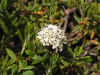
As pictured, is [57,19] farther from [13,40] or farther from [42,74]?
[42,74]

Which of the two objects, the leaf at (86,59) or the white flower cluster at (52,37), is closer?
the white flower cluster at (52,37)

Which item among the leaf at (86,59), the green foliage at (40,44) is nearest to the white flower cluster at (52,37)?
the green foliage at (40,44)

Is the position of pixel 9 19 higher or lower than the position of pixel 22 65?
higher

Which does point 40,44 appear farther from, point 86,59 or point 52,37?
point 86,59

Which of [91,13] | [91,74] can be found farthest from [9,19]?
[91,74]

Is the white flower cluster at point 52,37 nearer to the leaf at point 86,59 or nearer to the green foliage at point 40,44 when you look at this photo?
the green foliage at point 40,44

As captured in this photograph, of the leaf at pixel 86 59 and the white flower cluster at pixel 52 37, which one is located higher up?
the white flower cluster at pixel 52 37

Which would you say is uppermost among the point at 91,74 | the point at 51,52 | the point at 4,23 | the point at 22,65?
the point at 4,23

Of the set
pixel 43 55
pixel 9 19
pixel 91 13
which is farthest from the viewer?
pixel 91 13
